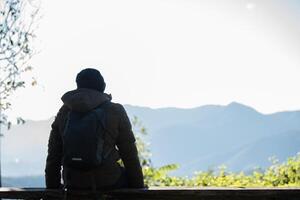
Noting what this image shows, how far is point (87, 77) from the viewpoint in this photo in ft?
17.2

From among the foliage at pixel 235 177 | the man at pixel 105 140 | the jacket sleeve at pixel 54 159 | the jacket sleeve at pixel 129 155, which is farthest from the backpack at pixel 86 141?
the foliage at pixel 235 177

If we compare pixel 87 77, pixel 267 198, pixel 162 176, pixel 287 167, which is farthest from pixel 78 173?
pixel 287 167

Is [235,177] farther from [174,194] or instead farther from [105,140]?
[174,194]

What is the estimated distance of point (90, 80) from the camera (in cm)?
523

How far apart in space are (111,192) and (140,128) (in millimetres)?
16996

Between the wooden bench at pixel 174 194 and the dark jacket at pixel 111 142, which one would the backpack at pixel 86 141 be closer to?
the dark jacket at pixel 111 142

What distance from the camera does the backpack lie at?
4.80 m

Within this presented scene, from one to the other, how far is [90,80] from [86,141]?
0.73 m

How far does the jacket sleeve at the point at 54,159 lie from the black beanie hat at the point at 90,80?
1.34ft

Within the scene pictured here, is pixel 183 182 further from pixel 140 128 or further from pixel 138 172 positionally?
pixel 138 172

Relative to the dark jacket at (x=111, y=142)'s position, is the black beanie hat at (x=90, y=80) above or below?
above

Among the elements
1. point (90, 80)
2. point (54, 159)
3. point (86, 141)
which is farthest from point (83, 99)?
point (54, 159)

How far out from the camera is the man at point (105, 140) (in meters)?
4.93

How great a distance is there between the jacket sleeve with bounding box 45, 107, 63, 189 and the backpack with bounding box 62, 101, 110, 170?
504 millimetres
